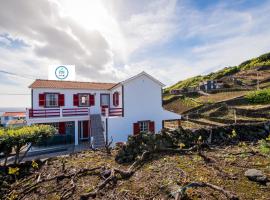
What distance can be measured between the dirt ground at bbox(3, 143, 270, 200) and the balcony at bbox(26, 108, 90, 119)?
36.2 ft

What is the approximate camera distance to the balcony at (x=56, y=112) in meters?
19.4

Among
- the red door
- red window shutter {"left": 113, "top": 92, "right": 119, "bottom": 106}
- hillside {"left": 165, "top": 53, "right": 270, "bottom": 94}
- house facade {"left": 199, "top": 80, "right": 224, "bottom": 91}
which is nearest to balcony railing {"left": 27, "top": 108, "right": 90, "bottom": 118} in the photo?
the red door

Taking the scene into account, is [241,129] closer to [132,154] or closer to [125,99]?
[132,154]

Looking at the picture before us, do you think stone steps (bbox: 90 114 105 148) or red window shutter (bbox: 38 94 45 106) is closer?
stone steps (bbox: 90 114 105 148)

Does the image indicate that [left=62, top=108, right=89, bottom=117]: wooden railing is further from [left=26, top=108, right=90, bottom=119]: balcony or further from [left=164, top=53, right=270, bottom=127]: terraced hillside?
[left=164, top=53, right=270, bottom=127]: terraced hillside

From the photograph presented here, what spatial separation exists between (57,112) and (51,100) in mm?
2288

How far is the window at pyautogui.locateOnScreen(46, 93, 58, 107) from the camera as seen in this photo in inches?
857

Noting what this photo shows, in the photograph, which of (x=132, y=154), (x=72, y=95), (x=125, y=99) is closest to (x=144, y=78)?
(x=125, y=99)

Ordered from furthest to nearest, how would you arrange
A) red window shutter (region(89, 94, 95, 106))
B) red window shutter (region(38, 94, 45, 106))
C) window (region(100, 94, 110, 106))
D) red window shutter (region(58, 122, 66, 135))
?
window (region(100, 94, 110, 106)) → red window shutter (region(89, 94, 95, 106)) → red window shutter (region(58, 122, 66, 135)) → red window shutter (region(38, 94, 45, 106))

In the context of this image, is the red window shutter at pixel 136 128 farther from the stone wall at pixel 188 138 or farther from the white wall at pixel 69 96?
the stone wall at pixel 188 138

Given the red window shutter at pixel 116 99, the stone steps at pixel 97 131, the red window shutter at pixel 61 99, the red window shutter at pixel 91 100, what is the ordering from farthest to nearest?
the red window shutter at pixel 91 100
the red window shutter at pixel 116 99
the red window shutter at pixel 61 99
the stone steps at pixel 97 131

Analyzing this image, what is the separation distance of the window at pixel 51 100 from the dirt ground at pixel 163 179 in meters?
13.3

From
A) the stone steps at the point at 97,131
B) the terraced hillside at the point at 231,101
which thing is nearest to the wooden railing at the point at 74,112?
the stone steps at the point at 97,131

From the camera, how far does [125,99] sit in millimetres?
20859
